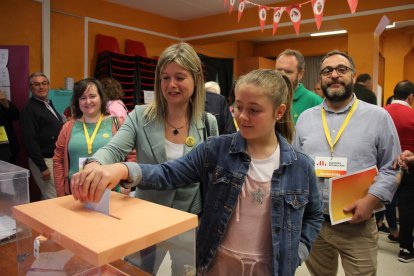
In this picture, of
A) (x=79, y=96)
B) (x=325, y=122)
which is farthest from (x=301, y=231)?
(x=79, y=96)

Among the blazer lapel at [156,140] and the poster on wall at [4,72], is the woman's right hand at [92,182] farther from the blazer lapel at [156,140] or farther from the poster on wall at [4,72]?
the poster on wall at [4,72]

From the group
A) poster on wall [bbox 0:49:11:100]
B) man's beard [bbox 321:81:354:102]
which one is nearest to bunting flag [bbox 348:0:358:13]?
man's beard [bbox 321:81:354:102]

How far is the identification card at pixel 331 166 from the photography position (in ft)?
5.90

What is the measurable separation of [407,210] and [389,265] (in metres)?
0.63

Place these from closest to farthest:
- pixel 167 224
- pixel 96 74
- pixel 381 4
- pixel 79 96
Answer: pixel 167 224 < pixel 79 96 < pixel 381 4 < pixel 96 74

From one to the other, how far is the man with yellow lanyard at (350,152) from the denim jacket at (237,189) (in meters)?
0.60

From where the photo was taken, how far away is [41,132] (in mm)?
3652

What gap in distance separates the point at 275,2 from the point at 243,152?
16.6 ft

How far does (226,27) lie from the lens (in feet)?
20.4

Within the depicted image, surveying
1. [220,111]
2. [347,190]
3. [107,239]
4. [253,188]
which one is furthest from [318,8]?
[107,239]

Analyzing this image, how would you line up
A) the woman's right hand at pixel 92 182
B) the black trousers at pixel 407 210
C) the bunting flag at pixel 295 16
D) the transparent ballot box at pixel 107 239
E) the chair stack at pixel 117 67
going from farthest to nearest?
the chair stack at pixel 117 67, the bunting flag at pixel 295 16, the black trousers at pixel 407 210, the woman's right hand at pixel 92 182, the transparent ballot box at pixel 107 239

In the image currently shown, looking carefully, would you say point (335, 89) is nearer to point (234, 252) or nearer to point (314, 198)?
point (314, 198)

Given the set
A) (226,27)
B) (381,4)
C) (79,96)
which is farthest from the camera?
(226,27)

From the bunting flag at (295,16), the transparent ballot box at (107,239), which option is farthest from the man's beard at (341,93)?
the bunting flag at (295,16)
